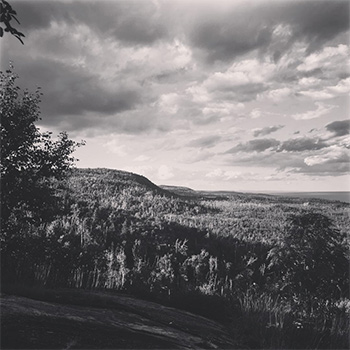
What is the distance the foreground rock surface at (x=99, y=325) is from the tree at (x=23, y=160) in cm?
294

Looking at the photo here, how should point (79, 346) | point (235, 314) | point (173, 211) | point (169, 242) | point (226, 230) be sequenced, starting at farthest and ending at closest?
point (173, 211) < point (226, 230) < point (169, 242) < point (235, 314) < point (79, 346)

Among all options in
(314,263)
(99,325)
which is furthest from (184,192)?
(99,325)

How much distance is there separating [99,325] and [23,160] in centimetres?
519

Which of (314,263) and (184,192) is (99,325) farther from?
(184,192)

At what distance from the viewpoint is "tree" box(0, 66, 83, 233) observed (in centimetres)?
840

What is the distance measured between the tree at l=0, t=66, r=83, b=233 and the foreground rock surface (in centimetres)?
294

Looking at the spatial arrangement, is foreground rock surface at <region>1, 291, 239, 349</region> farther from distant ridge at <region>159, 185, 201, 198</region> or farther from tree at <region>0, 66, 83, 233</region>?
distant ridge at <region>159, 185, 201, 198</region>

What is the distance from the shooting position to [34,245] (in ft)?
30.2

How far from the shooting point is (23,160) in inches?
343

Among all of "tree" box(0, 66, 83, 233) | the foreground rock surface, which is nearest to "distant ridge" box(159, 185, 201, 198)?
"tree" box(0, 66, 83, 233)

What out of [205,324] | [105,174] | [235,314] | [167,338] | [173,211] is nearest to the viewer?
[167,338]

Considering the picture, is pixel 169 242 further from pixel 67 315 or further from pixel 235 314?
pixel 67 315

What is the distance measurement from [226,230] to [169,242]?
507 inches

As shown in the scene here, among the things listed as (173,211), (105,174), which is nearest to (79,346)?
(173,211)
